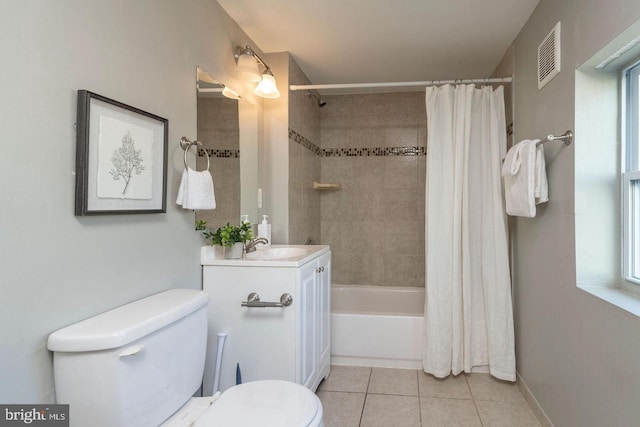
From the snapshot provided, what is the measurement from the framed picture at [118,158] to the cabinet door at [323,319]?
1.12 meters

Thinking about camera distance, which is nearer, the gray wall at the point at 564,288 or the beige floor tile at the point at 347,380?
the gray wall at the point at 564,288

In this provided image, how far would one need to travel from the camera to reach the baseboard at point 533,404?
204 cm

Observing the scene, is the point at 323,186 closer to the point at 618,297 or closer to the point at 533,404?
the point at 533,404

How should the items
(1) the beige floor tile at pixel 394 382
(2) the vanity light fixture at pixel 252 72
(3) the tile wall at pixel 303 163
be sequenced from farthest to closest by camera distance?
(3) the tile wall at pixel 303 163 < (1) the beige floor tile at pixel 394 382 < (2) the vanity light fixture at pixel 252 72

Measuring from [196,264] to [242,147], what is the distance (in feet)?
2.79

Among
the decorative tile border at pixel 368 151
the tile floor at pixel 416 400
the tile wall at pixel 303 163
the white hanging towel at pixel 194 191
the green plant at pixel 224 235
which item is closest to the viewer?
the white hanging towel at pixel 194 191

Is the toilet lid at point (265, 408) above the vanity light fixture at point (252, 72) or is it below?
below

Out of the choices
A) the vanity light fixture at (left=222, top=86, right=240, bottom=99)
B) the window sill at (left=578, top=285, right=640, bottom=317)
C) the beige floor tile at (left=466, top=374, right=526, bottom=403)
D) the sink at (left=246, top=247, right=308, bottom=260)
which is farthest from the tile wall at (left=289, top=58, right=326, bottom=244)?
the window sill at (left=578, top=285, right=640, bottom=317)

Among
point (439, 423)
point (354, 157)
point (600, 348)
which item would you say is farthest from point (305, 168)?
point (600, 348)

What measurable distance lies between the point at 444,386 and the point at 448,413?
1.12 feet

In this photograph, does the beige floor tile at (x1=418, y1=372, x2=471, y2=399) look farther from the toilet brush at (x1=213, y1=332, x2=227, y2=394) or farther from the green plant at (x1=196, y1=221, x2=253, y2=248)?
the green plant at (x1=196, y1=221, x2=253, y2=248)

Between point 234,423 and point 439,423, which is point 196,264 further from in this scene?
point 439,423

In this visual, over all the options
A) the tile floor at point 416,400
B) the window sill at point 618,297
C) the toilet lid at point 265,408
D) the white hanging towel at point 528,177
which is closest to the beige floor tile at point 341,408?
the tile floor at point 416,400

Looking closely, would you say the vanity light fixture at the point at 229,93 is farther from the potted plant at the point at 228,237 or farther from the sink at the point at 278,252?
the sink at the point at 278,252
